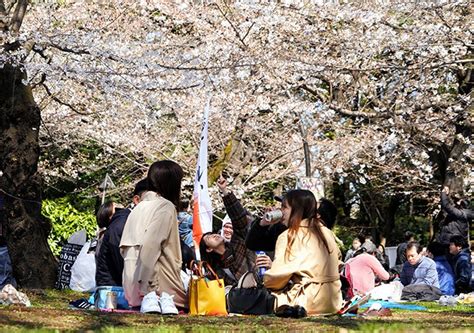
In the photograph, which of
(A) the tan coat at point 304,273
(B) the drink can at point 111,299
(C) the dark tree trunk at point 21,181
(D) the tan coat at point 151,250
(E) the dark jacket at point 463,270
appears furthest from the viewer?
(E) the dark jacket at point 463,270

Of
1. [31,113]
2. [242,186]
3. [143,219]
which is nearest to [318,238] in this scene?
[143,219]

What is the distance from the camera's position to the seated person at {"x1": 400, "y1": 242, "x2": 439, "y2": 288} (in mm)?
13125

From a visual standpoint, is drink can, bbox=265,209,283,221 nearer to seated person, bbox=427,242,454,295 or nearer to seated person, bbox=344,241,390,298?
seated person, bbox=344,241,390,298

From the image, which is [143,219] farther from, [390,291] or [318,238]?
[390,291]

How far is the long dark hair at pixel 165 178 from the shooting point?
6918 mm

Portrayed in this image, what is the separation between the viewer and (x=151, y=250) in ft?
22.3

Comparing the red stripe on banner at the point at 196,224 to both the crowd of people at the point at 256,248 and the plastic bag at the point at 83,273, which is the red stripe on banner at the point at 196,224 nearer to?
the crowd of people at the point at 256,248

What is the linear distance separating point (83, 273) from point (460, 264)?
228 inches

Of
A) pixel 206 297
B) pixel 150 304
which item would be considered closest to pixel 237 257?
pixel 206 297

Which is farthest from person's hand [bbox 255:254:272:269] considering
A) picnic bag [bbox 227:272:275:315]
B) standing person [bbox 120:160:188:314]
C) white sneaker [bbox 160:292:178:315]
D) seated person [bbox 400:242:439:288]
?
seated person [bbox 400:242:439:288]

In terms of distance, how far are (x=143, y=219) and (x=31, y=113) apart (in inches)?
173

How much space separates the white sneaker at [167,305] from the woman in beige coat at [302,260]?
0.76m

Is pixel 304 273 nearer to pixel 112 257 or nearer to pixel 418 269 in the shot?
pixel 112 257

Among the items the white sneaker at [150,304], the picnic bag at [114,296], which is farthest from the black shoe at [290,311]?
the picnic bag at [114,296]
